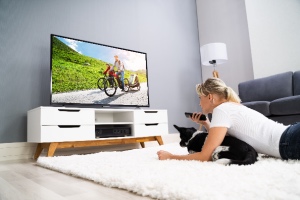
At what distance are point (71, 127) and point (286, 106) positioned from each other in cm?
237

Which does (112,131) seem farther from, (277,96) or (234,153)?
(277,96)

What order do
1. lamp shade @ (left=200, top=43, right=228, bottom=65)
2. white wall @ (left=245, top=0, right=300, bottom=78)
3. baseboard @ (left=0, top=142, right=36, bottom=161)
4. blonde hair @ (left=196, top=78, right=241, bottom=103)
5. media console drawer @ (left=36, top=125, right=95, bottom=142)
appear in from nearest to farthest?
blonde hair @ (left=196, top=78, right=241, bottom=103) → media console drawer @ (left=36, top=125, right=95, bottom=142) → baseboard @ (left=0, top=142, right=36, bottom=161) → lamp shade @ (left=200, top=43, right=228, bottom=65) → white wall @ (left=245, top=0, right=300, bottom=78)

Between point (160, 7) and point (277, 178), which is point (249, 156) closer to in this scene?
point (277, 178)

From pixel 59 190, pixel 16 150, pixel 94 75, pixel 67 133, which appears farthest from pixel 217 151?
pixel 16 150

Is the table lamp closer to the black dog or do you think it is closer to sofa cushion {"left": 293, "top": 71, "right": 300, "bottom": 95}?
sofa cushion {"left": 293, "top": 71, "right": 300, "bottom": 95}

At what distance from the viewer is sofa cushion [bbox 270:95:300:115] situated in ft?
7.86

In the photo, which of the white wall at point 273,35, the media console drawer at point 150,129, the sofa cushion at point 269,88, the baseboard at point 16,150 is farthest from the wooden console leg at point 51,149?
the white wall at point 273,35

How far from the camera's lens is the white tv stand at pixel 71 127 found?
222cm

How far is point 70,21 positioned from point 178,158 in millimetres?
2557

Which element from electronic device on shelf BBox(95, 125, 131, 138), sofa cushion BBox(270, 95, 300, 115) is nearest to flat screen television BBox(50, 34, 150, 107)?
electronic device on shelf BBox(95, 125, 131, 138)

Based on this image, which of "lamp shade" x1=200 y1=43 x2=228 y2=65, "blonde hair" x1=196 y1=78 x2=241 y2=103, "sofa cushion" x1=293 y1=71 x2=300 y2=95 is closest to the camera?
"blonde hair" x1=196 y1=78 x2=241 y2=103

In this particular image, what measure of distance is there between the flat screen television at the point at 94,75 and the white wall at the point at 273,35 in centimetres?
206

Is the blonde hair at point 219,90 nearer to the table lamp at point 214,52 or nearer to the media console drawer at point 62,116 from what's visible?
the media console drawer at point 62,116

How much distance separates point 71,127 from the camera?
2.40m
